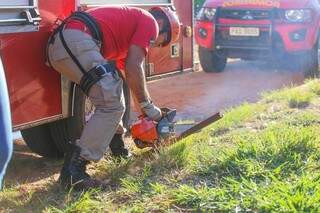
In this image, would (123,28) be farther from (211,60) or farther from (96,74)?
(211,60)

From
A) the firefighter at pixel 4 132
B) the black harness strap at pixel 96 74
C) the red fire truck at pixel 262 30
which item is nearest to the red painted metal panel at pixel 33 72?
the black harness strap at pixel 96 74

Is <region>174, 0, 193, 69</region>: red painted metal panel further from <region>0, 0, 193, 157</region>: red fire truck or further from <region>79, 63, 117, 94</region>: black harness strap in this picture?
<region>79, 63, 117, 94</region>: black harness strap

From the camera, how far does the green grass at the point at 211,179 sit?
344 centimetres

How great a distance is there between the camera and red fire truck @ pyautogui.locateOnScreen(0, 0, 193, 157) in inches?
159

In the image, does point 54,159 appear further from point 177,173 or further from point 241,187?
point 241,187

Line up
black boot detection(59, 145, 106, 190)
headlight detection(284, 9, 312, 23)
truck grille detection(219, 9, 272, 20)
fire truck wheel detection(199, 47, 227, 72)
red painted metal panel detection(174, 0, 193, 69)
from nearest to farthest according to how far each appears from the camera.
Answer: black boot detection(59, 145, 106, 190), red painted metal panel detection(174, 0, 193, 69), headlight detection(284, 9, 312, 23), truck grille detection(219, 9, 272, 20), fire truck wheel detection(199, 47, 227, 72)

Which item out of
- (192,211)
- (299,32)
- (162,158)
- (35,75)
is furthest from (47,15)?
(299,32)

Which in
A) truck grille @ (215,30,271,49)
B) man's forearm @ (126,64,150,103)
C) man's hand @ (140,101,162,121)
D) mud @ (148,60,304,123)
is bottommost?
mud @ (148,60,304,123)

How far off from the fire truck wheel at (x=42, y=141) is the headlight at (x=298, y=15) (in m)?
4.72

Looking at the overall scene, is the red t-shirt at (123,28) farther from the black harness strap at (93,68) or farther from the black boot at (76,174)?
the black boot at (76,174)

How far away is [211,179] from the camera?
3893 millimetres

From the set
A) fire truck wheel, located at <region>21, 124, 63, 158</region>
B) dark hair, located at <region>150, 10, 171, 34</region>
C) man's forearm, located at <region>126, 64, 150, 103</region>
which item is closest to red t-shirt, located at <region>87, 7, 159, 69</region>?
man's forearm, located at <region>126, 64, 150, 103</region>

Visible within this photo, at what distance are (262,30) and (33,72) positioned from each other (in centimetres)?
530

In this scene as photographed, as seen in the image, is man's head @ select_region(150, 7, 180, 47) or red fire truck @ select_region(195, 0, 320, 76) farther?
red fire truck @ select_region(195, 0, 320, 76)
